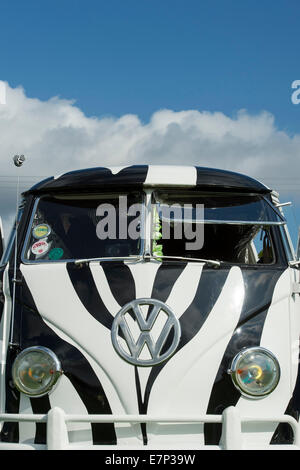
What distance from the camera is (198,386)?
12.5 ft

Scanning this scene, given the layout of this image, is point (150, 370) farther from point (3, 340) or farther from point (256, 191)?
point (256, 191)

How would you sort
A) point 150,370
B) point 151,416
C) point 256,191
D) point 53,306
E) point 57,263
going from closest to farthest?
point 151,416
point 150,370
point 53,306
point 57,263
point 256,191

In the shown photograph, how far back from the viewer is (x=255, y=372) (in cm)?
387

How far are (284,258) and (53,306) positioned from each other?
1.68 meters

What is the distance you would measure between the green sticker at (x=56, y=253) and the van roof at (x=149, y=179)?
468 millimetres

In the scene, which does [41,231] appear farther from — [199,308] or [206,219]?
[199,308]

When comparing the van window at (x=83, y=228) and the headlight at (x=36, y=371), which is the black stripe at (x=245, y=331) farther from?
the headlight at (x=36, y=371)

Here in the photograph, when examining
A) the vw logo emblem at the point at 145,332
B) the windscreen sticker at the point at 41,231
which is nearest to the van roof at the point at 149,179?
the windscreen sticker at the point at 41,231

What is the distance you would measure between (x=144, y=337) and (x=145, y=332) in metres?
0.03

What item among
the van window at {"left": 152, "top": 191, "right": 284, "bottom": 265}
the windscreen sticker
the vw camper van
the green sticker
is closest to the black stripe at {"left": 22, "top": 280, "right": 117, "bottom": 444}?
the vw camper van

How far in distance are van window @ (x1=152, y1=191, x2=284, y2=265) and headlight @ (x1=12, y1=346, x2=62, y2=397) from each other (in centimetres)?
109

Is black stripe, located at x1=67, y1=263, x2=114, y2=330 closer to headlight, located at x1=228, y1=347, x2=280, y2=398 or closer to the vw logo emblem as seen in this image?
the vw logo emblem

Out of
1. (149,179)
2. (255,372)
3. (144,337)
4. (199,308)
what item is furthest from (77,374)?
(149,179)
